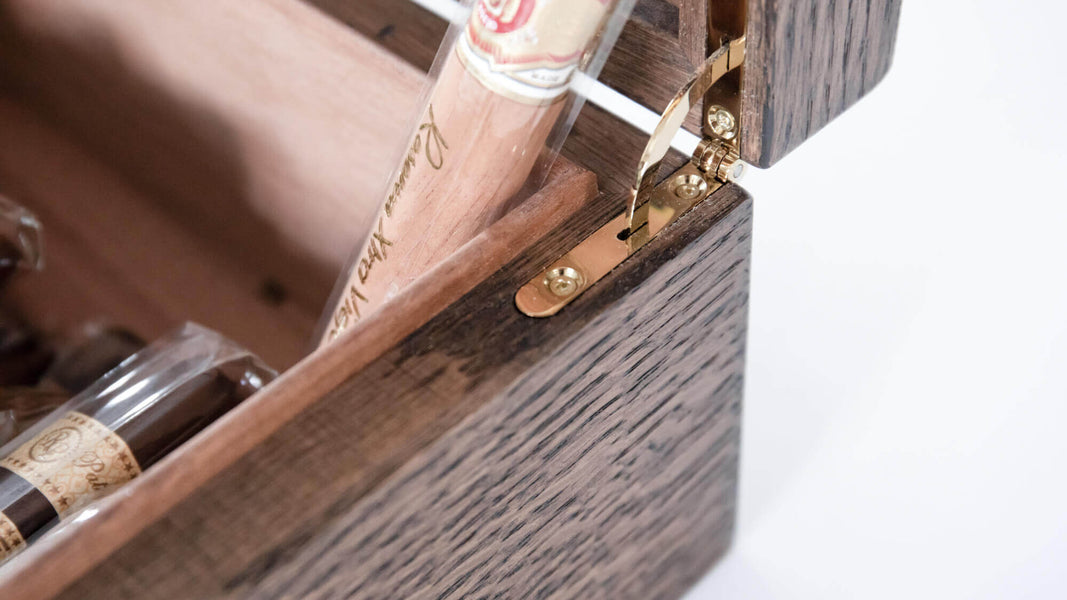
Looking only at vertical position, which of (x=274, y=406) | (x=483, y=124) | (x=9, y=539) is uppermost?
(x=483, y=124)

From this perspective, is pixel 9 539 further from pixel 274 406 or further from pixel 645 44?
pixel 645 44

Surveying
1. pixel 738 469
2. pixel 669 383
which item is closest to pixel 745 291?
pixel 669 383

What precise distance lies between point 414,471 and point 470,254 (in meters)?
0.08

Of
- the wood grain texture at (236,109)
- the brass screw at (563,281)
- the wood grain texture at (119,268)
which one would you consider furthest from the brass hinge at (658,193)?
the wood grain texture at (119,268)

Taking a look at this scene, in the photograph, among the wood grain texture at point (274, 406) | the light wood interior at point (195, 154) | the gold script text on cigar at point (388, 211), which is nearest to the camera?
the wood grain texture at point (274, 406)

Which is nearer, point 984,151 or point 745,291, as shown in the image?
point 745,291

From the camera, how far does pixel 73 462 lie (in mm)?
373

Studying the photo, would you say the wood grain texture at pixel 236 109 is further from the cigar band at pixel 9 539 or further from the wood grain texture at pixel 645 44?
the cigar band at pixel 9 539

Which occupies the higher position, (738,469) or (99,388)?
(738,469)

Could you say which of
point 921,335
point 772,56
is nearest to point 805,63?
point 772,56

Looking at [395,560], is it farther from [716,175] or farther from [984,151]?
[984,151]

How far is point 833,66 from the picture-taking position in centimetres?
36

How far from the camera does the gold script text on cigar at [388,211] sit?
381 millimetres

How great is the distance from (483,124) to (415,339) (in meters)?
0.08
